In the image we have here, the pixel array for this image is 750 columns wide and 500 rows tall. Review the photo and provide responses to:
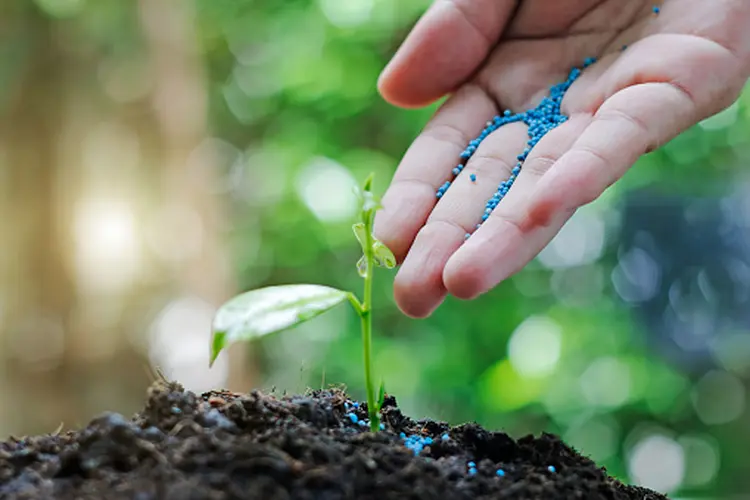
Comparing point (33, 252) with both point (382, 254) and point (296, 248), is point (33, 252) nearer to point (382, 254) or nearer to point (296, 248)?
point (296, 248)

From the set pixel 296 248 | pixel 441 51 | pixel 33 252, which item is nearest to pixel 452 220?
pixel 441 51

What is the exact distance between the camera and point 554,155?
82cm

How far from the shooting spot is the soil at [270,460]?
483mm

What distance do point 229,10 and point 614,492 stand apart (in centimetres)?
202

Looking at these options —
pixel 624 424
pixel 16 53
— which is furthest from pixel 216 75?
pixel 624 424

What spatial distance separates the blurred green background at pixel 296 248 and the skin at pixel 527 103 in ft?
2.68

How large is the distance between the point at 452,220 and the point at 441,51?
37 cm

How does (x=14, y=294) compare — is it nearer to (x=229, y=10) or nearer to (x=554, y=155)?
(x=229, y=10)

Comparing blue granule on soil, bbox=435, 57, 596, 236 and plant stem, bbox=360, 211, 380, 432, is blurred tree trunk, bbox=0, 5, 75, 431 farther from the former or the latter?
plant stem, bbox=360, 211, 380, 432

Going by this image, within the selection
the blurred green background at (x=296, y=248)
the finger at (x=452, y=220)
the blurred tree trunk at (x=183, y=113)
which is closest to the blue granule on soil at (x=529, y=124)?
the finger at (x=452, y=220)

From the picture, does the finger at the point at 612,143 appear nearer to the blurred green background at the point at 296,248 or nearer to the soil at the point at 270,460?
the soil at the point at 270,460

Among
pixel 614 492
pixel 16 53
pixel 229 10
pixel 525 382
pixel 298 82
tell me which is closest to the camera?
pixel 614 492

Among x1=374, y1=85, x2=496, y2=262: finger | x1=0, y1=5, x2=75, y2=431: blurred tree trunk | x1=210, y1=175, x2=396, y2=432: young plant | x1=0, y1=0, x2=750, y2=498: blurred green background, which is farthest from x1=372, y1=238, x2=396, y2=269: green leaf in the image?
x1=0, y1=5, x2=75, y2=431: blurred tree trunk

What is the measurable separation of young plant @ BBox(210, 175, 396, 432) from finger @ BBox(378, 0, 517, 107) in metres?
0.46
